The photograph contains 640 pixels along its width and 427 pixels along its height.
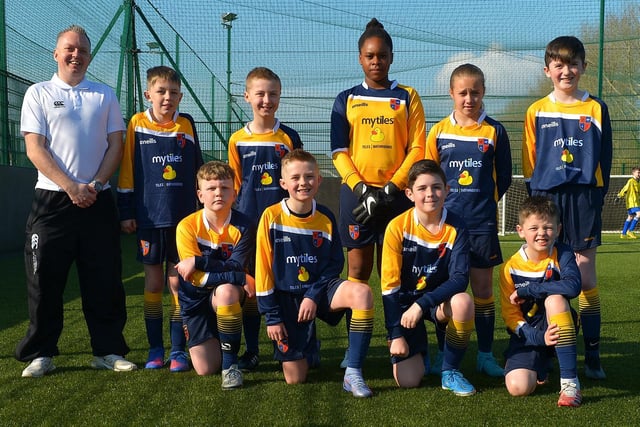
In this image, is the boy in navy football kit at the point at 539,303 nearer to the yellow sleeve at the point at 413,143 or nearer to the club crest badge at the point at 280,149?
the yellow sleeve at the point at 413,143

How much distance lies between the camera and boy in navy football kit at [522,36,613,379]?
369 cm

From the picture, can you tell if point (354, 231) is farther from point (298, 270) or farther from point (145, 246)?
point (145, 246)

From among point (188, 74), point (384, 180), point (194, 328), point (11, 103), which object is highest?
point (188, 74)

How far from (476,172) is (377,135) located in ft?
2.00

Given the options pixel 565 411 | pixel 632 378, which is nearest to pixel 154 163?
pixel 565 411

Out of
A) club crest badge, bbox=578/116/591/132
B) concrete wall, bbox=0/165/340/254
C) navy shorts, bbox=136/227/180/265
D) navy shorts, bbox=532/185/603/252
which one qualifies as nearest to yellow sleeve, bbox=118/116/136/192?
navy shorts, bbox=136/227/180/265

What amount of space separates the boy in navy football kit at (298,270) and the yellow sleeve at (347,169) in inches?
11.3

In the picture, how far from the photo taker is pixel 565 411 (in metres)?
3.01

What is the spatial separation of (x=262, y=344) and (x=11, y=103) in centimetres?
678

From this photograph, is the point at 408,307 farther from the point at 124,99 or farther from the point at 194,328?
the point at 124,99

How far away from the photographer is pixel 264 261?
140 inches

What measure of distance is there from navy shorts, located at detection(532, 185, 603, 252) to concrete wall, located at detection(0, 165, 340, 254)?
8.35 metres

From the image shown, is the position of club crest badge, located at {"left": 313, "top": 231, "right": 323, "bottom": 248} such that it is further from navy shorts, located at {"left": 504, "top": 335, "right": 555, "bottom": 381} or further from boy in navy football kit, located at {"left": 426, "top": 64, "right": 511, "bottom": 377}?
navy shorts, located at {"left": 504, "top": 335, "right": 555, "bottom": 381}

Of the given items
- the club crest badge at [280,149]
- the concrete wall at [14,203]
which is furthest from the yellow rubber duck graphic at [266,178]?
the concrete wall at [14,203]
